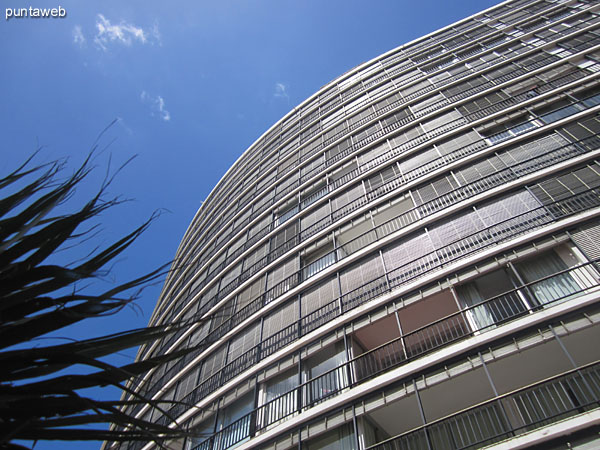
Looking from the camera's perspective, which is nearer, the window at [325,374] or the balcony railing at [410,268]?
the window at [325,374]

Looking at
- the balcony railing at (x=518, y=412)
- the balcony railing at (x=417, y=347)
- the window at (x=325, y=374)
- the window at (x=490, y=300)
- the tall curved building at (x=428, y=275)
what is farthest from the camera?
the window at (x=325, y=374)

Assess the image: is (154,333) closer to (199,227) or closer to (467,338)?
(467,338)

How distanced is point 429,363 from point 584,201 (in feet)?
22.2

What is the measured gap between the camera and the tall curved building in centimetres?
859

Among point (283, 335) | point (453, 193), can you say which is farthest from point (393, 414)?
point (453, 193)

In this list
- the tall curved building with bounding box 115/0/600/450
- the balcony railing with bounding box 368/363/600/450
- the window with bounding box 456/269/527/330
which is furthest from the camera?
the window with bounding box 456/269/527/330

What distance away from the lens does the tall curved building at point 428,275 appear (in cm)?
859

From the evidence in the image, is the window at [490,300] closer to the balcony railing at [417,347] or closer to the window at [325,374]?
the balcony railing at [417,347]

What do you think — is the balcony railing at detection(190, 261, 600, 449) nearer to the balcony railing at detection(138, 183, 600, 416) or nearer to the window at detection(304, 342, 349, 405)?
the window at detection(304, 342, 349, 405)

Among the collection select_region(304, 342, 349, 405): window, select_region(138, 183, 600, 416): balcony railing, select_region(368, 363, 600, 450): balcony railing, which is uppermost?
select_region(138, 183, 600, 416): balcony railing

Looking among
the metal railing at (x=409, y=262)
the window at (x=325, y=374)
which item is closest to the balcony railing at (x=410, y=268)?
the metal railing at (x=409, y=262)

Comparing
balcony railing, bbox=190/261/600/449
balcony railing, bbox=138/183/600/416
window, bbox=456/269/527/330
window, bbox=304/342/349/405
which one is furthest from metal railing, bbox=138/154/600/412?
balcony railing, bbox=190/261/600/449

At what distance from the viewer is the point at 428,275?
11172 millimetres

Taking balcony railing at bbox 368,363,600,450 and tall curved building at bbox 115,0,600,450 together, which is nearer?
balcony railing at bbox 368,363,600,450
